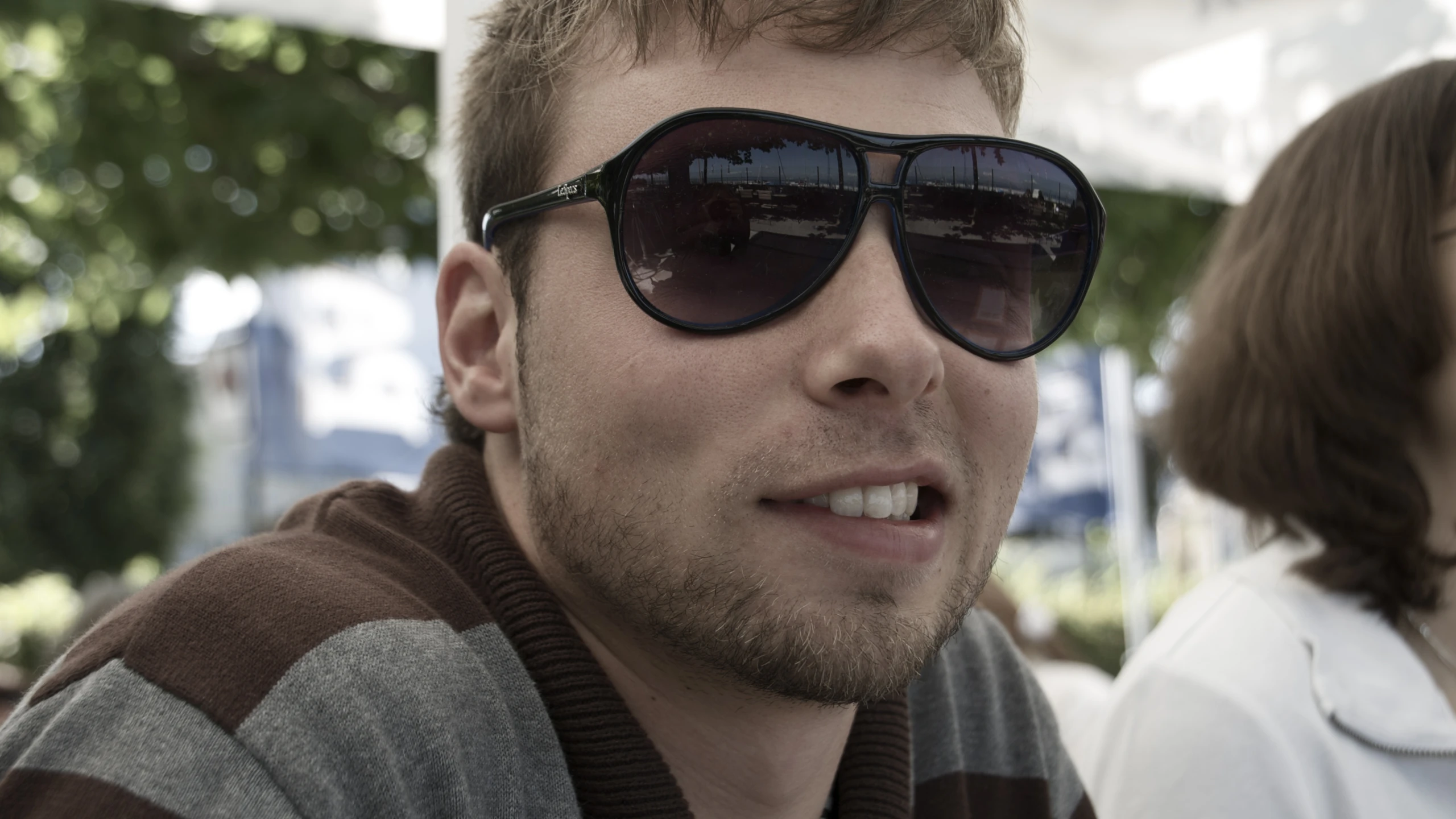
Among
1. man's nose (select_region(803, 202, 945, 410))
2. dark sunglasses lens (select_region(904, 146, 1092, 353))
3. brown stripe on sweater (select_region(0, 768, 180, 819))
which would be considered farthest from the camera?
dark sunglasses lens (select_region(904, 146, 1092, 353))

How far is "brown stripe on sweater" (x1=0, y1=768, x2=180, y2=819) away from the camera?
3.06 ft

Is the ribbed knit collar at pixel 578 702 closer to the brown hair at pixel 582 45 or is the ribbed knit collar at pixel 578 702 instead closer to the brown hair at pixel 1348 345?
the brown hair at pixel 582 45

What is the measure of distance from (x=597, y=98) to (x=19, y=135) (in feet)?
16.9

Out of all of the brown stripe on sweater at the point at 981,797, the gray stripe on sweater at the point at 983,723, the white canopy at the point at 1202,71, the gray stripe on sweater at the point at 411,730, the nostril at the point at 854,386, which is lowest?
the brown stripe on sweater at the point at 981,797

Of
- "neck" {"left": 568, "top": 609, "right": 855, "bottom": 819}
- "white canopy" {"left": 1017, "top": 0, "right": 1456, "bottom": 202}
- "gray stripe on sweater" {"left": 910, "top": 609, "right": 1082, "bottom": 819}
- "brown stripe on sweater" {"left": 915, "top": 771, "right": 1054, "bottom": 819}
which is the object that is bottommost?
"brown stripe on sweater" {"left": 915, "top": 771, "right": 1054, "bottom": 819}

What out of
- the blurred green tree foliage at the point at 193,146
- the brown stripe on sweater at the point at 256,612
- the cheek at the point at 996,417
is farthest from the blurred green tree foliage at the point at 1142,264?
the brown stripe on sweater at the point at 256,612

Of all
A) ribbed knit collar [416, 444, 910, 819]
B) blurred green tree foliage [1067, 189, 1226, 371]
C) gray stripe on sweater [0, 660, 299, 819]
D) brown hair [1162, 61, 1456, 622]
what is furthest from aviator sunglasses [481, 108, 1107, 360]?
blurred green tree foliage [1067, 189, 1226, 371]

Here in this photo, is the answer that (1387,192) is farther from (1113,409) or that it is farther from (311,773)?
(1113,409)

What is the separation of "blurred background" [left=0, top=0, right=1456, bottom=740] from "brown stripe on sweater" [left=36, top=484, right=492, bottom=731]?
11.8 inches

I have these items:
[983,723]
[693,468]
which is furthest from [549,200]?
[983,723]

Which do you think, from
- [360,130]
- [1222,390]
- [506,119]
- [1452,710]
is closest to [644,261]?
[506,119]

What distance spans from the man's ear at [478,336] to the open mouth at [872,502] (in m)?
0.46

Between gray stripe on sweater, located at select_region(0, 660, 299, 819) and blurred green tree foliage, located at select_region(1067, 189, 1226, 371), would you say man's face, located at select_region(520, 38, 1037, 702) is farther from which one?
blurred green tree foliage, located at select_region(1067, 189, 1226, 371)

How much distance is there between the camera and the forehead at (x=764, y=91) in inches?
53.8
